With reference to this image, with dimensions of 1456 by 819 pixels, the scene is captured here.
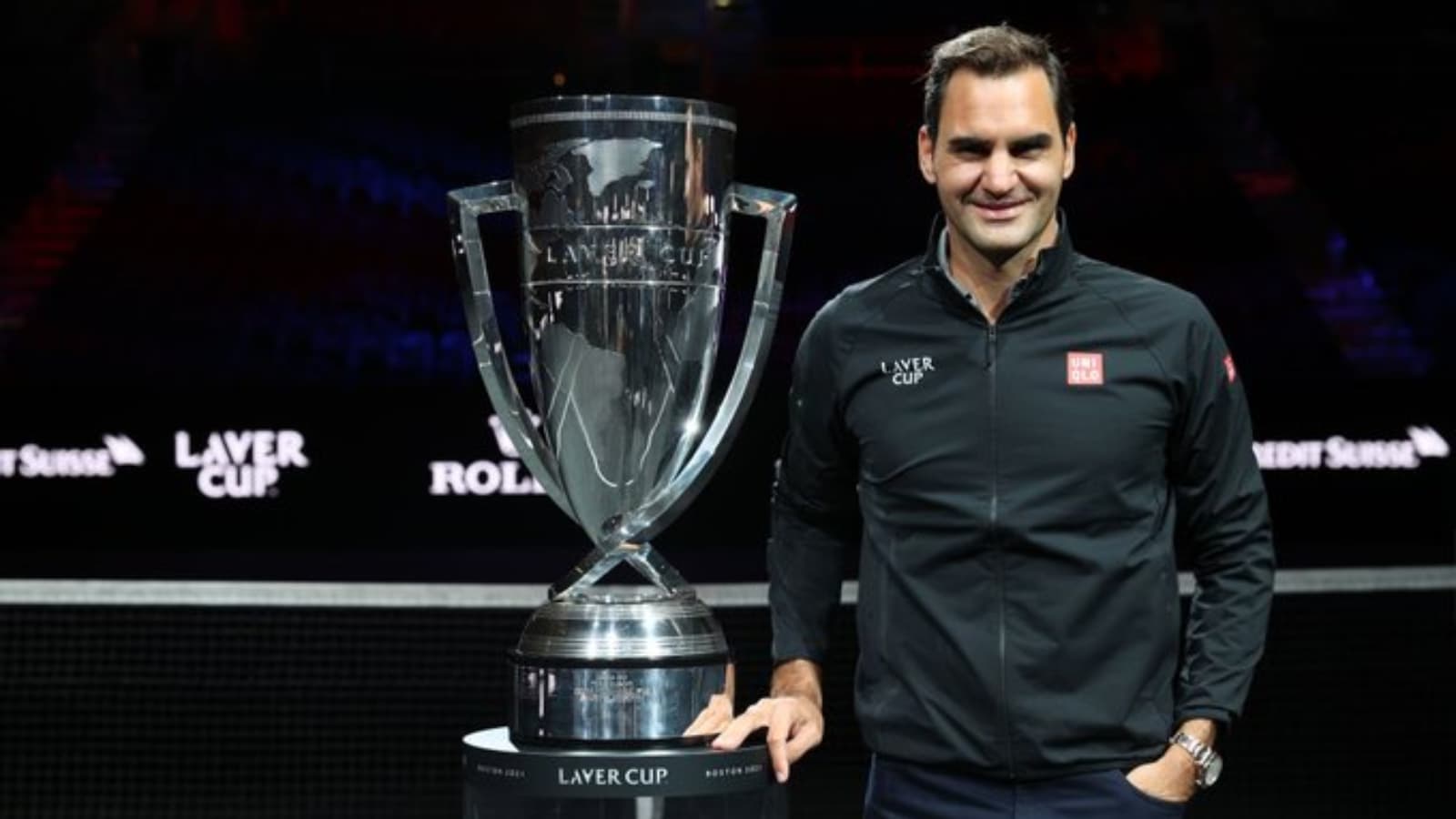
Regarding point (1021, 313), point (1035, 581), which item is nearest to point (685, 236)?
point (1021, 313)

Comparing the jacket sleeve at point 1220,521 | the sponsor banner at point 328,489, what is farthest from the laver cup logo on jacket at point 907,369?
the sponsor banner at point 328,489

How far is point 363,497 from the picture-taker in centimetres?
630

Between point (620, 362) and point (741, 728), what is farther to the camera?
point (620, 362)

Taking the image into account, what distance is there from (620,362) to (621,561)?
0.20 meters

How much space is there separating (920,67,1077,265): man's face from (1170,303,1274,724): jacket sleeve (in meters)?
0.22

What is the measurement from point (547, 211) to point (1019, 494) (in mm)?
542

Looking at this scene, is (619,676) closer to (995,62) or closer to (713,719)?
(713,719)

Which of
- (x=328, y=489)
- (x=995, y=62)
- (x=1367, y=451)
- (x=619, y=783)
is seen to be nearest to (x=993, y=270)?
(x=995, y=62)

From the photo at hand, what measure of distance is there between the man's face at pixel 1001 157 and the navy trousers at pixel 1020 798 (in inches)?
19.6

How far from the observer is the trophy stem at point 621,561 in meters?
2.34

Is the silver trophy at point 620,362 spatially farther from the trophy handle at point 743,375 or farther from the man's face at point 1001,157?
the man's face at point 1001,157

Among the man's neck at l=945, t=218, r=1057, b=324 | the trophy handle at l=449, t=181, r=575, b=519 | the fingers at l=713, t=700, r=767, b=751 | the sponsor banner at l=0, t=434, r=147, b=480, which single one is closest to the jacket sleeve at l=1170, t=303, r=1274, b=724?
the man's neck at l=945, t=218, r=1057, b=324

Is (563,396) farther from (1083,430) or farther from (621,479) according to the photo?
(1083,430)

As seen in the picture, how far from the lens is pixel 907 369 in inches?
89.4
